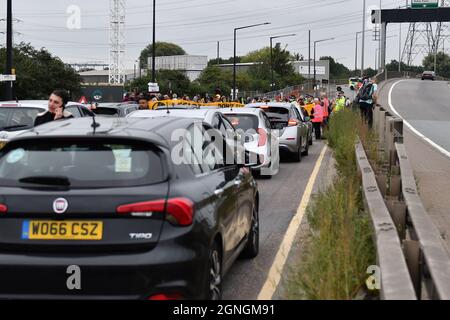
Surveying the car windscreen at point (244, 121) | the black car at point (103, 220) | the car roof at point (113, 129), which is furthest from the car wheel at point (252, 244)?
the car windscreen at point (244, 121)

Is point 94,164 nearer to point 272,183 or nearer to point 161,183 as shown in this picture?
point 161,183

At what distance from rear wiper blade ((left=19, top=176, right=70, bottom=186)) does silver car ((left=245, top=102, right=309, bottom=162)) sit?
13.4 meters

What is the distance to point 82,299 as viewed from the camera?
15.3 feet

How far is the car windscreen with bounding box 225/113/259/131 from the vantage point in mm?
15102

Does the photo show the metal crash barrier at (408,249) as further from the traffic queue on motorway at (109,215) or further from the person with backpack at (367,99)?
the person with backpack at (367,99)

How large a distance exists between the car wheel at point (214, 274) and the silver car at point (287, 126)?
12.8m

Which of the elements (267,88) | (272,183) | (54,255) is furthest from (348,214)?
(267,88)

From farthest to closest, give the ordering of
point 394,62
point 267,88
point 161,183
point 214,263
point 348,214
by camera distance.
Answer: point 394,62 < point 267,88 < point 348,214 < point 214,263 < point 161,183

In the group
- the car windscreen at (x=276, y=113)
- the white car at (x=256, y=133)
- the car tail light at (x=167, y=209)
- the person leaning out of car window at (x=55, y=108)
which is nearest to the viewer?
the car tail light at (x=167, y=209)

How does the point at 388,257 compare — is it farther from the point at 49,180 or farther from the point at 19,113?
the point at 19,113

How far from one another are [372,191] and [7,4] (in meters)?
22.4

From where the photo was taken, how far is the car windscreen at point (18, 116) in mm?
12590

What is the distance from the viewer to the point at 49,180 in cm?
493

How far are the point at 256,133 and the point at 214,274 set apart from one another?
9.87m
